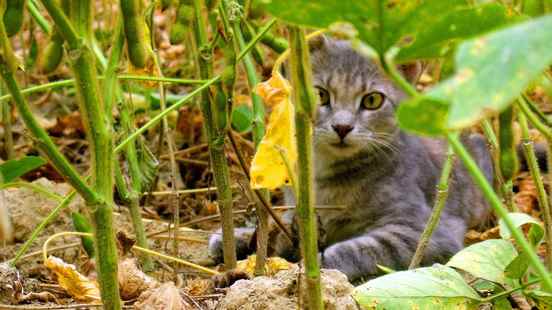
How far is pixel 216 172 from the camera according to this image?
73.1 inches

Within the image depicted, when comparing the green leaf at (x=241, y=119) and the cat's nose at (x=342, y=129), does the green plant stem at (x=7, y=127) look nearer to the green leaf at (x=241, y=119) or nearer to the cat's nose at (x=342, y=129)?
the green leaf at (x=241, y=119)

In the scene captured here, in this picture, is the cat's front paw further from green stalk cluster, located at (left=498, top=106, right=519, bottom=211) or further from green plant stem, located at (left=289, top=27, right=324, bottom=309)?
green stalk cluster, located at (left=498, top=106, right=519, bottom=211)

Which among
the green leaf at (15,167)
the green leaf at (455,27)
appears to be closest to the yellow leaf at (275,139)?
the green leaf at (455,27)

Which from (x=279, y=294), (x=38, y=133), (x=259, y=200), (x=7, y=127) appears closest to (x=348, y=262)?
(x=259, y=200)

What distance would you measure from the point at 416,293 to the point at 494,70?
3.02 ft

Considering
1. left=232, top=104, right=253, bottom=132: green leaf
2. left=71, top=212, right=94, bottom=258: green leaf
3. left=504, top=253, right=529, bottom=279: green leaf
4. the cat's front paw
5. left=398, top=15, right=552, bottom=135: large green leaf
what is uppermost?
left=398, top=15, right=552, bottom=135: large green leaf

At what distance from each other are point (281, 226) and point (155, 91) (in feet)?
5.11

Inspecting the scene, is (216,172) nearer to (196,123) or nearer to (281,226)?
(281,226)

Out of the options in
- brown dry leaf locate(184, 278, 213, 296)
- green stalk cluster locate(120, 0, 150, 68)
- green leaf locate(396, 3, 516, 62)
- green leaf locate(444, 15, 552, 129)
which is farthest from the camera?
brown dry leaf locate(184, 278, 213, 296)

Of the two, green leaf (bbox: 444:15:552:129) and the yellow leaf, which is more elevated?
green leaf (bbox: 444:15:552:129)

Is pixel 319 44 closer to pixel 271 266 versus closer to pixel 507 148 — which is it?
pixel 271 266

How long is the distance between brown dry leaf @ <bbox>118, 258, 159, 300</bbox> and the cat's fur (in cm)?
117

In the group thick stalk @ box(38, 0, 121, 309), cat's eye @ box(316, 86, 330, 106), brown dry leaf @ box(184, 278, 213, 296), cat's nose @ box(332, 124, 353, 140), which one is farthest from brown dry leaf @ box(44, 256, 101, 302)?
cat's eye @ box(316, 86, 330, 106)

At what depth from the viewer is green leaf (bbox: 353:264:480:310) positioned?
145 cm
